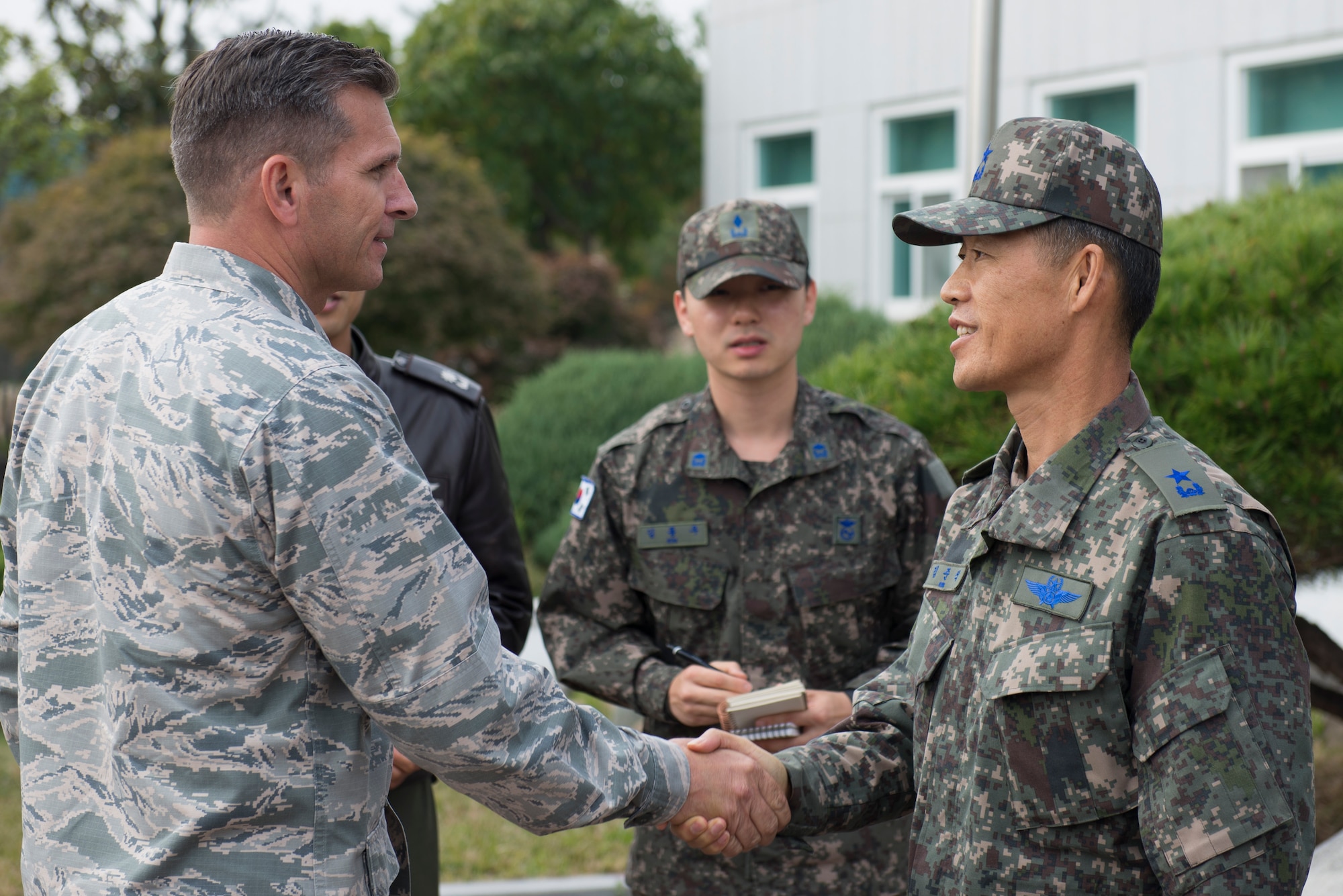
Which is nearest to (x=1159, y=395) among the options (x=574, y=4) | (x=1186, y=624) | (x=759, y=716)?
(x=759, y=716)

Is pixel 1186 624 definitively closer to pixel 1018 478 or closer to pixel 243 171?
pixel 1018 478

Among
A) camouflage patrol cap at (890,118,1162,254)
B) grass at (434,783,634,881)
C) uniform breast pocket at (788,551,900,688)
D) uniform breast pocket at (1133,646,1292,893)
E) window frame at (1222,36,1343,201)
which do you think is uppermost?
window frame at (1222,36,1343,201)

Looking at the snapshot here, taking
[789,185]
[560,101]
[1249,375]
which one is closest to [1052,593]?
[1249,375]

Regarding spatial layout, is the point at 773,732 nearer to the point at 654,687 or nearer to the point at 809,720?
the point at 809,720

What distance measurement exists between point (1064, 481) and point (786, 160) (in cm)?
1429

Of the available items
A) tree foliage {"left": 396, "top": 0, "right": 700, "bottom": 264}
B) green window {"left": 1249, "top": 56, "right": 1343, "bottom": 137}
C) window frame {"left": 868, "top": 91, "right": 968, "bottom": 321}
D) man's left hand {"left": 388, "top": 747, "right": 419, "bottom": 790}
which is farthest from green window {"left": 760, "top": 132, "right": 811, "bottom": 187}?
man's left hand {"left": 388, "top": 747, "right": 419, "bottom": 790}

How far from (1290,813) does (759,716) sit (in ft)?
4.56

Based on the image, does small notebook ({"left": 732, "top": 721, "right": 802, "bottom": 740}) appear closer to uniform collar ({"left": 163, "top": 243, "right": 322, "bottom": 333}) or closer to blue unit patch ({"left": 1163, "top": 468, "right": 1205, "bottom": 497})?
blue unit patch ({"left": 1163, "top": 468, "right": 1205, "bottom": 497})

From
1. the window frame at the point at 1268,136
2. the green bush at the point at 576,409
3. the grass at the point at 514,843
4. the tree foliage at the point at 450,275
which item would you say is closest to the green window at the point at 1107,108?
the window frame at the point at 1268,136

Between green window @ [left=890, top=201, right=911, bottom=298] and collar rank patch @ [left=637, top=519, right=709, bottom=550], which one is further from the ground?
green window @ [left=890, top=201, right=911, bottom=298]

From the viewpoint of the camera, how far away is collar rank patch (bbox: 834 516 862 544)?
3199 millimetres

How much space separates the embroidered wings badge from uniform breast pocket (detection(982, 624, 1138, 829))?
46 mm

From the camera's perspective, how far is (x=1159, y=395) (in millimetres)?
4238

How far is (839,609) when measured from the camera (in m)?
3.18
